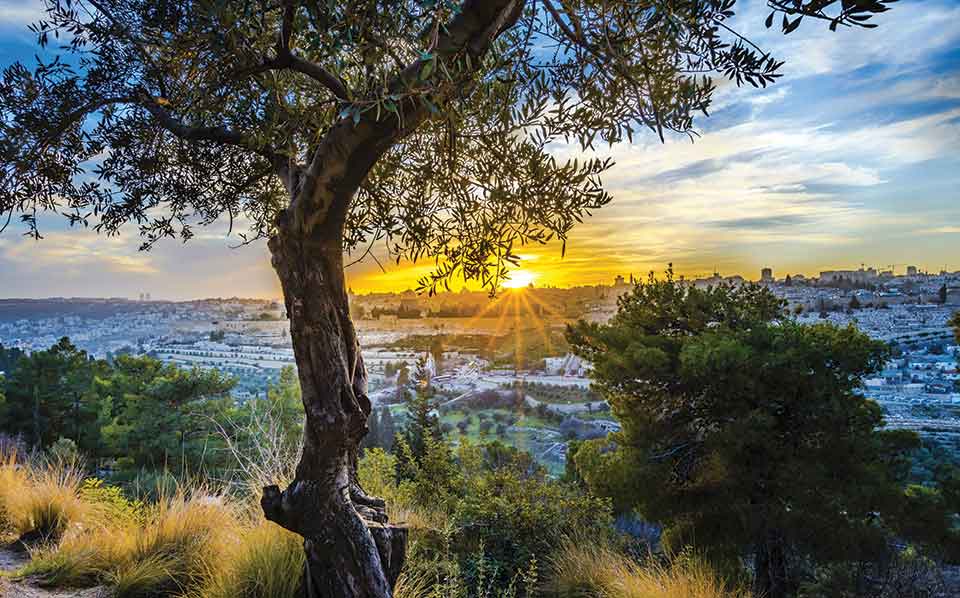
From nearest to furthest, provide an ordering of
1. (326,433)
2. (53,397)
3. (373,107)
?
(373,107)
(326,433)
(53,397)

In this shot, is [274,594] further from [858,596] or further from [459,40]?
[858,596]

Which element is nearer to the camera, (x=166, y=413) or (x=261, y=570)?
(x=261, y=570)

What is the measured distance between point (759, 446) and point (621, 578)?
3.25m

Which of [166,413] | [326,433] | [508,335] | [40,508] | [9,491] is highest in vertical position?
[326,433]

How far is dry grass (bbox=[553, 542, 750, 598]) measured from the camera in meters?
3.88

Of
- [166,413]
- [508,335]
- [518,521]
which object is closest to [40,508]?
[518,521]

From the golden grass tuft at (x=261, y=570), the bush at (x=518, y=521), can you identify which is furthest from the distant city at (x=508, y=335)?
the golden grass tuft at (x=261, y=570)

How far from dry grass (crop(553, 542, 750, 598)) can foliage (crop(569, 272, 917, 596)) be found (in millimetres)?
1116

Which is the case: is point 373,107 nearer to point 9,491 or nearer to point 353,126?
point 353,126

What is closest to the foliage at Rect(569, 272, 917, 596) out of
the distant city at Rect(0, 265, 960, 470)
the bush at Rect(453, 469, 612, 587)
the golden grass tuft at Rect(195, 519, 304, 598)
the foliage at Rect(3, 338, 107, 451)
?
the bush at Rect(453, 469, 612, 587)

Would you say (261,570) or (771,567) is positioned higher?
(261,570)

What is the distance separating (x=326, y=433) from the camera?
2.38 metres

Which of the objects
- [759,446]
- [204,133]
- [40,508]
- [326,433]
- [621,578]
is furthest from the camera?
[759,446]

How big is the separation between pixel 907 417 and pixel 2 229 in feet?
36.1
